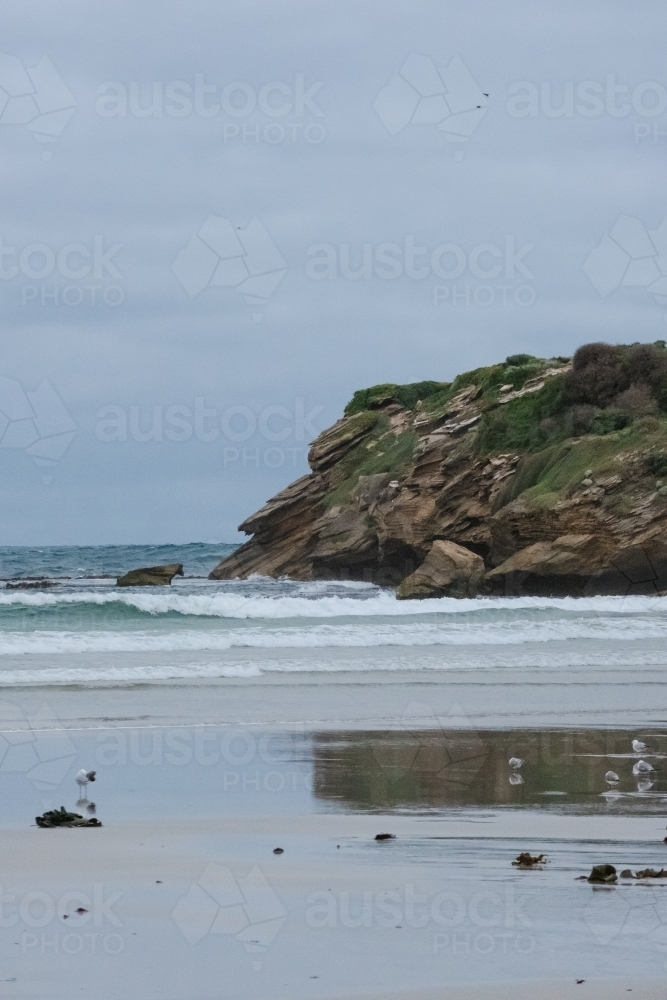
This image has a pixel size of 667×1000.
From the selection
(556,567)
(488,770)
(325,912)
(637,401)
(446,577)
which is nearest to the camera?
(325,912)

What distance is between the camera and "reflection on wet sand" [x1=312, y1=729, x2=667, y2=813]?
9.30 meters

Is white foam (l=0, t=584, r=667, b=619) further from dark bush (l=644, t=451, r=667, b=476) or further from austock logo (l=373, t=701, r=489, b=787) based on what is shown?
austock logo (l=373, t=701, r=489, b=787)

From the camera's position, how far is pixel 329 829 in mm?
8336

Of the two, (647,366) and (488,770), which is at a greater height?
(647,366)

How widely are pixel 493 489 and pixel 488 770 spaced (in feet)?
107

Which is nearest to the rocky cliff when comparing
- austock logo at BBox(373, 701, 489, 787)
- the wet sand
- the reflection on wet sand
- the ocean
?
the ocean

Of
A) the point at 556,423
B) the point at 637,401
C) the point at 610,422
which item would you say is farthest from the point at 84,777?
the point at 556,423

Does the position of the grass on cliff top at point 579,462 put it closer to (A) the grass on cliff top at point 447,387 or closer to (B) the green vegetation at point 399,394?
(A) the grass on cliff top at point 447,387

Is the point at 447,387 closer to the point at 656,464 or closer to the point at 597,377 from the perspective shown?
the point at 597,377

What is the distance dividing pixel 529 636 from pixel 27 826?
17.2 metres

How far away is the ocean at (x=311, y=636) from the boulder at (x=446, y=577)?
5.75 feet

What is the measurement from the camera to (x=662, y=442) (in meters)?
38.2

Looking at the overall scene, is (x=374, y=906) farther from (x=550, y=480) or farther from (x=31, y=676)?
(x=550, y=480)

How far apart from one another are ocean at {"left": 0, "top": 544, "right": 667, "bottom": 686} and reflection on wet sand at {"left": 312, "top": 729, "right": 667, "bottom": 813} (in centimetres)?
621
